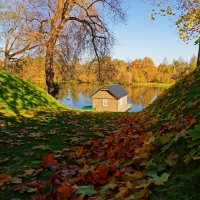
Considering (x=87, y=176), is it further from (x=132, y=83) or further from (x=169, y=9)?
(x=132, y=83)

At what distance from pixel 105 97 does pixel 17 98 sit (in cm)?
4284

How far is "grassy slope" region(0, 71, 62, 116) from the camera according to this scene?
9938mm

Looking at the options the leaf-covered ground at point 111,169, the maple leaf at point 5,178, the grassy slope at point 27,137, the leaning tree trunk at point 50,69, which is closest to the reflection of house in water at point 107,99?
the leaning tree trunk at point 50,69

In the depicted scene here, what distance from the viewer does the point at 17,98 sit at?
37.7 ft

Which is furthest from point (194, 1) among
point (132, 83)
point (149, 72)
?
point (149, 72)

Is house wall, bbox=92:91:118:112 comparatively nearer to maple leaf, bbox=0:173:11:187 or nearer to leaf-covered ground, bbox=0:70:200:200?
leaf-covered ground, bbox=0:70:200:200

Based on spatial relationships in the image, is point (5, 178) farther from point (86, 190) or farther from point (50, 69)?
point (50, 69)

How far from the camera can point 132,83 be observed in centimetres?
12912

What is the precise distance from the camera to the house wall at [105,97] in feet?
176

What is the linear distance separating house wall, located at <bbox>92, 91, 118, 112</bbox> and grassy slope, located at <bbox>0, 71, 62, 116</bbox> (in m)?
39.7

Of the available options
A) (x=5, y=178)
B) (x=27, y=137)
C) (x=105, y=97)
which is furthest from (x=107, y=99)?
(x=5, y=178)

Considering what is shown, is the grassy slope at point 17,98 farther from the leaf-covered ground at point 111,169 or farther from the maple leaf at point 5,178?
the maple leaf at point 5,178

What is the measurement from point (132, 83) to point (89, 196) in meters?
128

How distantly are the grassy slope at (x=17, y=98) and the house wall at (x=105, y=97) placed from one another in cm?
3968
